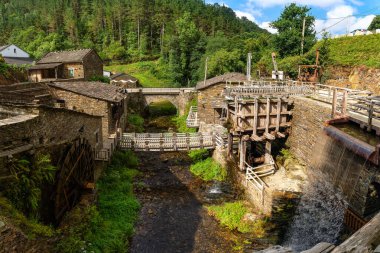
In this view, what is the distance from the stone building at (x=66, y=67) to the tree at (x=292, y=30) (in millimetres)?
28519

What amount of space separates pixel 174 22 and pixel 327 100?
68.4m

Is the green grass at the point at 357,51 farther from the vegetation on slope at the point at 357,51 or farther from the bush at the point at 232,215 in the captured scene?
the bush at the point at 232,215

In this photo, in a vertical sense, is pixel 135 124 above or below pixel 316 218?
above

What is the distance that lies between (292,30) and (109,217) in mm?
39857

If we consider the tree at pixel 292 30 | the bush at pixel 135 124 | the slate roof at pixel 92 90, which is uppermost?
the tree at pixel 292 30

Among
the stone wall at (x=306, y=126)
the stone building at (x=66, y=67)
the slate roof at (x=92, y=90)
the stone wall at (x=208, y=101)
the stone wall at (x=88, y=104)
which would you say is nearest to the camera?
the stone wall at (x=306, y=126)

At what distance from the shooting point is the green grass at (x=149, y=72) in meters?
59.7

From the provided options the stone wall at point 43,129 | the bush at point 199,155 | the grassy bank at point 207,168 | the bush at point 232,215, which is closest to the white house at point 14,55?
the bush at point 199,155

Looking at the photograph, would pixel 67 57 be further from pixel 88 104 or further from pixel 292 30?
pixel 292 30

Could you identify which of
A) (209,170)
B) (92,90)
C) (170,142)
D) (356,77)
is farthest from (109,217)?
(356,77)

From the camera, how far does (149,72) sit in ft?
213

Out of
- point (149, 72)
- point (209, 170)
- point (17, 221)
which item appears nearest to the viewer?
point (17, 221)

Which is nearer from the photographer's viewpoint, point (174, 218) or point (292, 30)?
point (174, 218)

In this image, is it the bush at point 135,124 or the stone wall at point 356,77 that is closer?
the stone wall at point 356,77
